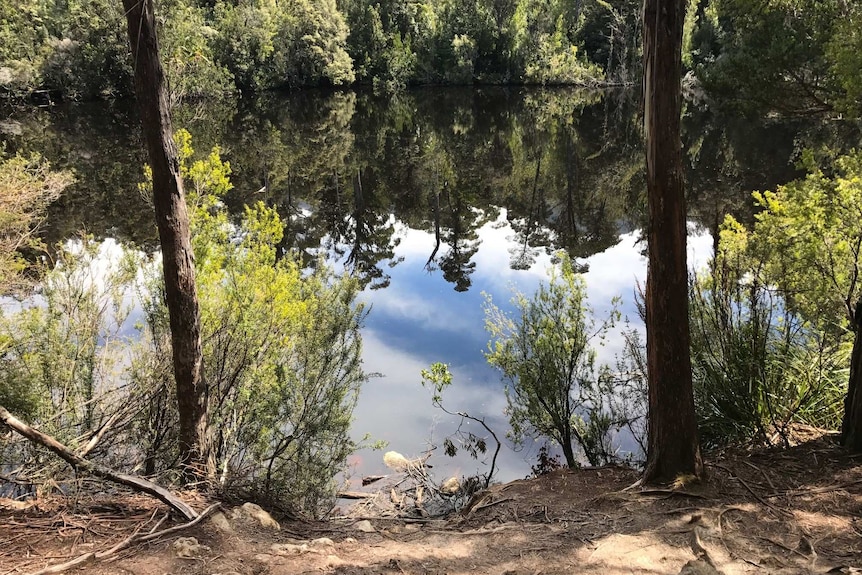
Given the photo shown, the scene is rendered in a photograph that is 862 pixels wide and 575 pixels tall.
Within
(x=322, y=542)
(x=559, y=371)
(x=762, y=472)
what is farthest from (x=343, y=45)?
(x=322, y=542)

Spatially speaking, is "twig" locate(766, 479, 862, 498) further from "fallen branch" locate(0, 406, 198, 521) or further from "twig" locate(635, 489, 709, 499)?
"fallen branch" locate(0, 406, 198, 521)

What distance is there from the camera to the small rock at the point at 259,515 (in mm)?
4520

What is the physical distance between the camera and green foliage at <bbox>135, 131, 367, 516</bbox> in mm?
7781

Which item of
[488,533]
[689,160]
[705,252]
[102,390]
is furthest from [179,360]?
[689,160]

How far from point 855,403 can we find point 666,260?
7.05 feet

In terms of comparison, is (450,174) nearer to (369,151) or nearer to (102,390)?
(369,151)

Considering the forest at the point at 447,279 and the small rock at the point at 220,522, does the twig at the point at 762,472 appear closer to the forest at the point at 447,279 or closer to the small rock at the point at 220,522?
the forest at the point at 447,279

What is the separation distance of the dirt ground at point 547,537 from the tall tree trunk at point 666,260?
1.36 ft

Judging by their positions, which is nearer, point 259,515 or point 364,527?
point 259,515

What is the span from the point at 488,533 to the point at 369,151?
28546mm

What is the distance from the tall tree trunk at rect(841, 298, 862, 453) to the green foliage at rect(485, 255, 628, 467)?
11.7ft

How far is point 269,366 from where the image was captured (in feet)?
27.2

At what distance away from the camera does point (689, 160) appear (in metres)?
25.4

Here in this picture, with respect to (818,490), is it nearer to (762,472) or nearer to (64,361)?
(762,472)
